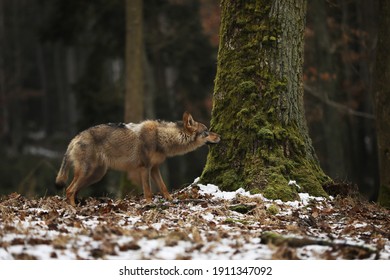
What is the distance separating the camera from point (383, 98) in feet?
45.1

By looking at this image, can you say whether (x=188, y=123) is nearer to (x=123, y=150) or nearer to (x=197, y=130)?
(x=197, y=130)


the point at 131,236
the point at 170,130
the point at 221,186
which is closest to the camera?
the point at 131,236

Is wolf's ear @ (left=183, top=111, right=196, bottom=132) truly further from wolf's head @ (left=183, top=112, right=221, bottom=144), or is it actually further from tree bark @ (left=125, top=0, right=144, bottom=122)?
tree bark @ (left=125, top=0, right=144, bottom=122)

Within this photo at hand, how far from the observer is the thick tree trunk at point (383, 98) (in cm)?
1367

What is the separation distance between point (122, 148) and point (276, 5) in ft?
12.9

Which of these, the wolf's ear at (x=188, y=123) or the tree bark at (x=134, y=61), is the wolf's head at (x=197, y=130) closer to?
the wolf's ear at (x=188, y=123)

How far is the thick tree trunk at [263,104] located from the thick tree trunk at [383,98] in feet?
9.37

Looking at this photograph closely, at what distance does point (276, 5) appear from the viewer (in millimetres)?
11336

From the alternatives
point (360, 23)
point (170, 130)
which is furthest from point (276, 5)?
point (360, 23)

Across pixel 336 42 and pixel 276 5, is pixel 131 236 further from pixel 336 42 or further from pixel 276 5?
pixel 336 42

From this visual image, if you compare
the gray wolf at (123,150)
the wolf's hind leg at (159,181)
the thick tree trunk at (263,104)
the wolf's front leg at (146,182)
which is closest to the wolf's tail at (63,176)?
the gray wolf at (123,150)

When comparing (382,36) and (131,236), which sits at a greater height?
(382,36)

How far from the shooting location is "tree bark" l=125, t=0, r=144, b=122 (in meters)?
21.6

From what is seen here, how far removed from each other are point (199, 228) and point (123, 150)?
141 inches
